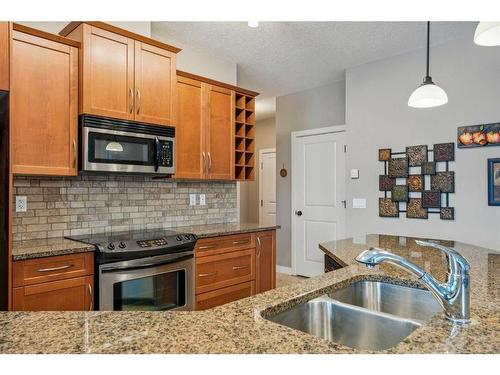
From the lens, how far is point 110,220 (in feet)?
9.92

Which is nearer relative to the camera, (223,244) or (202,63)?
(223,244)

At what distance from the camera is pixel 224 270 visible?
10.5 feet

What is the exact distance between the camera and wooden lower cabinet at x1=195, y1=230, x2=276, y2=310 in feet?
9.92

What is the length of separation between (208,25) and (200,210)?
1.82 metres

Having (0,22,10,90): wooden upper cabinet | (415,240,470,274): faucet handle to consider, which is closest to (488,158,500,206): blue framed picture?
(415,240,470,274): faucet handle

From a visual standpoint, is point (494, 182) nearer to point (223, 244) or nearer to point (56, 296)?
point (223, 244)

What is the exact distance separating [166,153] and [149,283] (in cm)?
107

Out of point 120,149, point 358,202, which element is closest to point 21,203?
point 120,149

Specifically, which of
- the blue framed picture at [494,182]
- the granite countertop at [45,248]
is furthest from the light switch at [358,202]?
the granite countertop at [45,248]

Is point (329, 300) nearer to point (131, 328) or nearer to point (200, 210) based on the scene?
point (131, 328)

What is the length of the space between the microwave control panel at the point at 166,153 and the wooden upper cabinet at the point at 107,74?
349mm

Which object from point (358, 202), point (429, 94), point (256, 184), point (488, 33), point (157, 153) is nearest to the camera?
point (488, 33)

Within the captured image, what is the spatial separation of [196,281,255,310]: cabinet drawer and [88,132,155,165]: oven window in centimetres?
123
